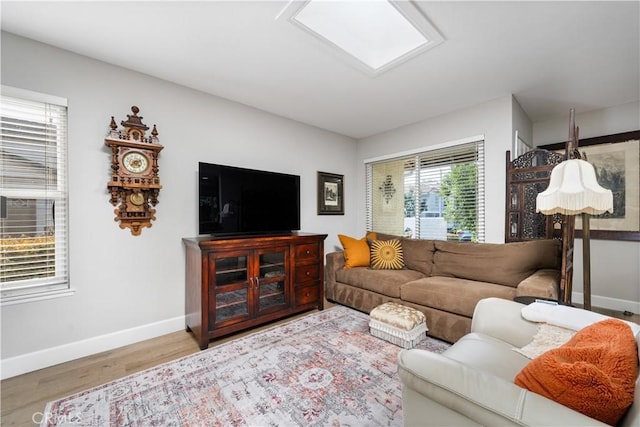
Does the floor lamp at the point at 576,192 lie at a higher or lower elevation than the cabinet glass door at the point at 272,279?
higher

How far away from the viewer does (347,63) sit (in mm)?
2270

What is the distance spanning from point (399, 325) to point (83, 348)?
8.57 feet

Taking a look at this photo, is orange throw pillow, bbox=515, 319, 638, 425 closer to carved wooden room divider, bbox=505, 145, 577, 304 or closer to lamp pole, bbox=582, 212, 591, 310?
lamp pole, bbox=582, 212, 591, 310

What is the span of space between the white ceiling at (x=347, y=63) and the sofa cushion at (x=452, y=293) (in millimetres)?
1958

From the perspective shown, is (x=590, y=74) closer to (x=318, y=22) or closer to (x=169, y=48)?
(x=318, y=22)

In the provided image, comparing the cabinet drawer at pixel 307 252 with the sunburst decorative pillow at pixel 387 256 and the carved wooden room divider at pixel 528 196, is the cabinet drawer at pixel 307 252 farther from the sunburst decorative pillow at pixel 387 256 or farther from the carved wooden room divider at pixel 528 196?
the carved wooden room divider at pixel 528 196

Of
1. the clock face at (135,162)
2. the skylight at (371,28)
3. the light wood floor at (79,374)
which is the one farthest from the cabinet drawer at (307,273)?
the skylight at (371,28)

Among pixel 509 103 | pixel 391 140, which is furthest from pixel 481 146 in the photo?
pixel 391 140

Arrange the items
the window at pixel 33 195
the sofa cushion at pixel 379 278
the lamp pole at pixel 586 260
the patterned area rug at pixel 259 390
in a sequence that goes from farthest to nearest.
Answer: the sofa cushion at pixel 379 278 < the window at pixel 33 195 < the lamp pole at pixel 586 260 < the patterned area rug at pixel 259 390

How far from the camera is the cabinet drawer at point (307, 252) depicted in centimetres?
297

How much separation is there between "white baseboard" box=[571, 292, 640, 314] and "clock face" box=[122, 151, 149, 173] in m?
5.04

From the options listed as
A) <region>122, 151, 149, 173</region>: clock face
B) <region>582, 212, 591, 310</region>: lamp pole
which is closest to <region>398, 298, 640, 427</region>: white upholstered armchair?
<region>582, 212, 591, 310</region>: lamp pole

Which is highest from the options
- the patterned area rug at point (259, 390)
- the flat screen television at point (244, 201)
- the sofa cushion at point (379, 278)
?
the flat screen television at point (244, 201)

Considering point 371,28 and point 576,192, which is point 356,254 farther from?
point 371,28
